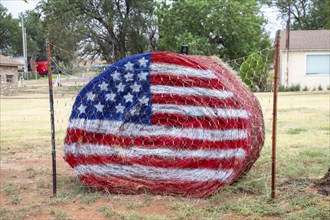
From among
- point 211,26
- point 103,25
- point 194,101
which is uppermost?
point 103,25

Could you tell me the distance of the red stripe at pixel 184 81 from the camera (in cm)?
506

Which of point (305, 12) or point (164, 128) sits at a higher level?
point (305, 12)

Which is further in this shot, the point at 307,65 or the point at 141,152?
the point at 307,65

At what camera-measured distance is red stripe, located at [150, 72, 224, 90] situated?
5.06 meters

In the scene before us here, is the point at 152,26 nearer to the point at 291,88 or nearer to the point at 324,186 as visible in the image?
the point at 291,88

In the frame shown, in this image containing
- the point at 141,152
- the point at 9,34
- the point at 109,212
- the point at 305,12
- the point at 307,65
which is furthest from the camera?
the point at 9,34

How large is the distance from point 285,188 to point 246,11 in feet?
90.9

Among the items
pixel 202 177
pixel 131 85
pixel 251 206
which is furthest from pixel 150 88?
pixel 251 206

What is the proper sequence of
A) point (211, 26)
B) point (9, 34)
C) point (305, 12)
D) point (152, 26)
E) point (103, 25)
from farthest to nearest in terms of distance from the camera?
1. point (9, 34)
2. point (305, 12)
3. point (152, 26)
4. point (103, 25)
5. point (211, 26)

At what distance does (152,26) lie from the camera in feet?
121

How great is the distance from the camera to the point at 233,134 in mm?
4988

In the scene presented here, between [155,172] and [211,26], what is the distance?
2675cm

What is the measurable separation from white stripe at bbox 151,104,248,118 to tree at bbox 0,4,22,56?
6592cm

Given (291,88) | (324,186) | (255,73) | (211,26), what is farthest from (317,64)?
(324,186)
